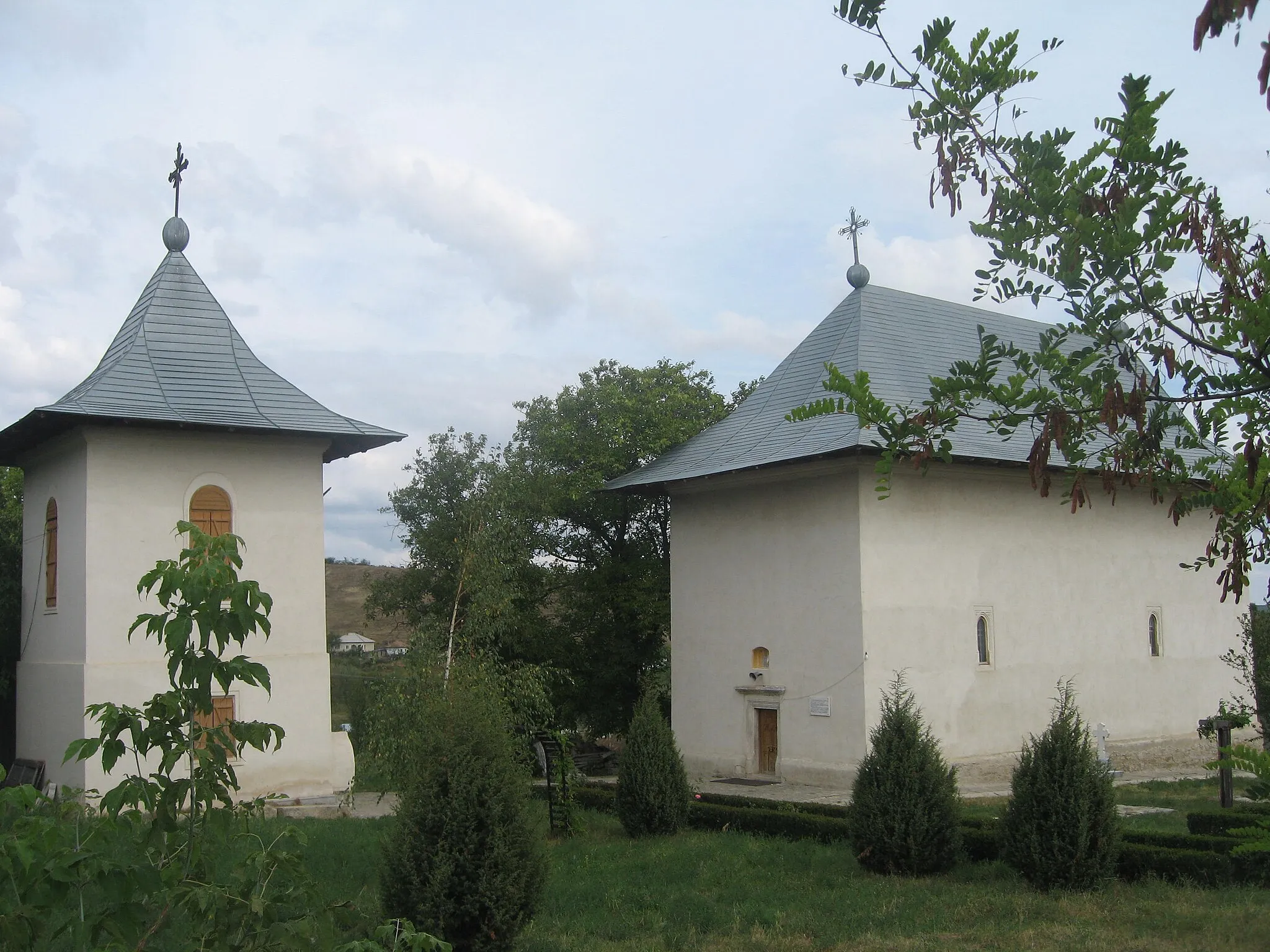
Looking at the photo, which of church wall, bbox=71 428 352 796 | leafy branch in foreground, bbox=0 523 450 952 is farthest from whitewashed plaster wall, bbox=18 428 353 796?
leafy branch in foreground, bbox=0 523 450 952

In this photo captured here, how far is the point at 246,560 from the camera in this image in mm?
15648

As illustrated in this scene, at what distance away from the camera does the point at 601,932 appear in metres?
8.81

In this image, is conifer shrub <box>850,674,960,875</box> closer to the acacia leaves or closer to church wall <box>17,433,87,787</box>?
the acacia leaves

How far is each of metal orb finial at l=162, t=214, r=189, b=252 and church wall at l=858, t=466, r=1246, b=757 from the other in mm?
11747

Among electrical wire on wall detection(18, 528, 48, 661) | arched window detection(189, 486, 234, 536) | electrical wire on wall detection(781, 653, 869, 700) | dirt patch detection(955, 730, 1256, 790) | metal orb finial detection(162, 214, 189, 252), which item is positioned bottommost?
dirt patch detection(955, 730, 1256, 790)

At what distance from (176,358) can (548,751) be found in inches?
329

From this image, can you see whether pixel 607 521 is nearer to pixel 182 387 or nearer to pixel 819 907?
pixel 182 387

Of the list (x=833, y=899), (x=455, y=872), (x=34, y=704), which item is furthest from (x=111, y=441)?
(x=833, y=899)

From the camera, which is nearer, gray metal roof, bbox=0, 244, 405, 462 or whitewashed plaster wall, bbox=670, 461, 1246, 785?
gray metal roof, bbox=0, 244, 405, 462

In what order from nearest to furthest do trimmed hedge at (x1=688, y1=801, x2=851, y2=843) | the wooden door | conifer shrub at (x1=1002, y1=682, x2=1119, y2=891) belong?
conifer shrub at (x1=1002, y1=682, x2=1119, y2=891) → trimmed hedge at (x1=688, y1=801, x2=851, y2=843) → the wooden door

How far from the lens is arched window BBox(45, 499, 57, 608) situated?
1623 centimetres

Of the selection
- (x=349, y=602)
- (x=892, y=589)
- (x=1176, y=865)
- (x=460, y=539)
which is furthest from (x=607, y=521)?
(x=349, y=602)

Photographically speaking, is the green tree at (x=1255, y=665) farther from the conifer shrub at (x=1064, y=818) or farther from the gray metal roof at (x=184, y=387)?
the gray metal roof at (x=184, y=387)

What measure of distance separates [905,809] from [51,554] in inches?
494
